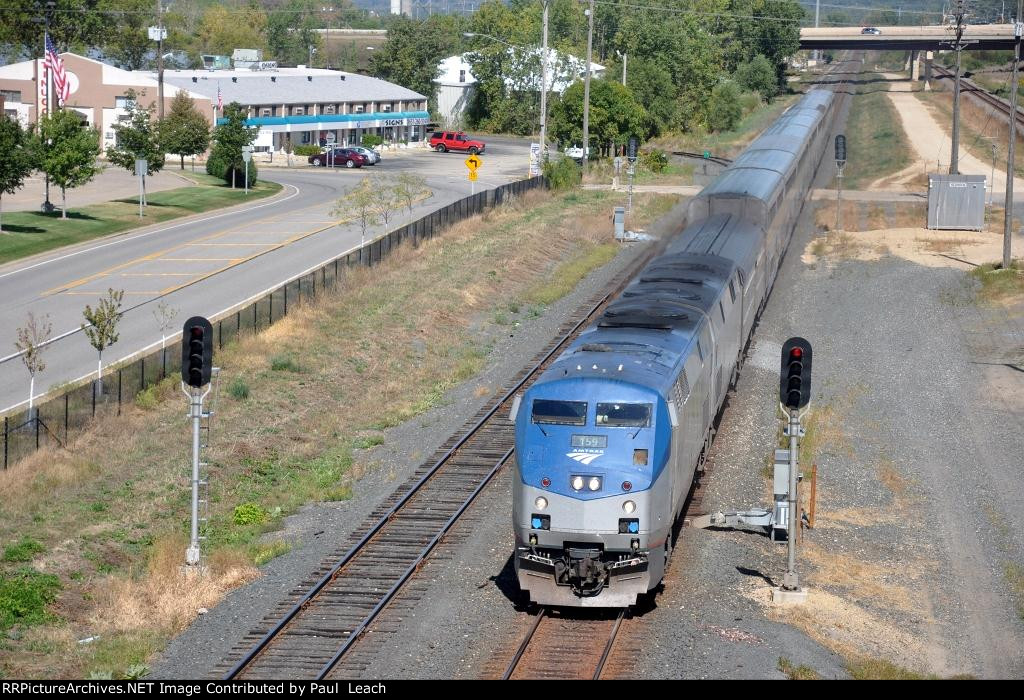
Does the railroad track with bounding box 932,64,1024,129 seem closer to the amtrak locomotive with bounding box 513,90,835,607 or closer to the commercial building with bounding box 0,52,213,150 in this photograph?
the commercial building with bounding box 0,52,213,150

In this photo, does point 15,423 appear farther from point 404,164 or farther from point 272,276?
point 404,164

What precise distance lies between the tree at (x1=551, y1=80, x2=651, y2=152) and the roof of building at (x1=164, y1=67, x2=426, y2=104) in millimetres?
29540

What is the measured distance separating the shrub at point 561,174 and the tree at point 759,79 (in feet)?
237

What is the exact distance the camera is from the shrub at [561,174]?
6756 centimetres

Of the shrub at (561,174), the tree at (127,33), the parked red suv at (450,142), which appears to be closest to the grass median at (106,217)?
the shrub at (561,174)

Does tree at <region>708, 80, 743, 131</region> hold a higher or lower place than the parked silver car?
higher

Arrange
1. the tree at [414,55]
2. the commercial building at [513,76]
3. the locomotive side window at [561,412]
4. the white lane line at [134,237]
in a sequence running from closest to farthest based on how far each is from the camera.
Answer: the locomotive side window at [561,412]
the white lane line at [134,237]
the commercial building at [513,76]
the tree at [414,55]

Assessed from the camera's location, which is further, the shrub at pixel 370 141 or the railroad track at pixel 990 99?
the shrub at pixel 370 141

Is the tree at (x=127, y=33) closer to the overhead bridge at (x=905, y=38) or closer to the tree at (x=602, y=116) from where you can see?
the tree at (x=602, y=116)

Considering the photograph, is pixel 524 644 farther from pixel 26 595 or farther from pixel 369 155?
pixel 369 155

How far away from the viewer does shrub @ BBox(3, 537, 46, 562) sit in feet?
66.8

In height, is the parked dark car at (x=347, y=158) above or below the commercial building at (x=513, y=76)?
below

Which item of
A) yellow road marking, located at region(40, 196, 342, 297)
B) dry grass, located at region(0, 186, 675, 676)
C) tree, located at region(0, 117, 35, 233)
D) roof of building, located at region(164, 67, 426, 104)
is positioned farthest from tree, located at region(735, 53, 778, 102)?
tree, located at region(0, 117, 35, 233)
